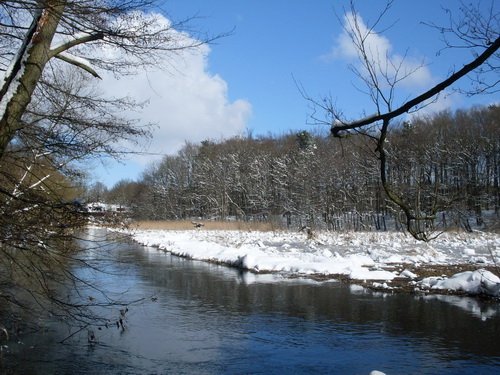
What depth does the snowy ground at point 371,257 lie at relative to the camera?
15750 mm

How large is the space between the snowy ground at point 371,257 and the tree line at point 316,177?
9.96 m

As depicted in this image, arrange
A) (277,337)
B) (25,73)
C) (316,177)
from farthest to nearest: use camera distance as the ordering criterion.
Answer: (316,177) < (277,337) < (25,73)

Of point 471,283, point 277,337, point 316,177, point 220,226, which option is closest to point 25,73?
point 277,337

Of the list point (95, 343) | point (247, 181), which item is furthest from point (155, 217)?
point (95, 343)

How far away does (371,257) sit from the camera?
21922 millimetres

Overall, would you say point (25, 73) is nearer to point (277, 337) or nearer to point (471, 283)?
point (277, 337)

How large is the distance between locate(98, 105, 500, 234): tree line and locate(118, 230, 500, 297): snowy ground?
9963 mm

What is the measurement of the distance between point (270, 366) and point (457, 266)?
12997mm

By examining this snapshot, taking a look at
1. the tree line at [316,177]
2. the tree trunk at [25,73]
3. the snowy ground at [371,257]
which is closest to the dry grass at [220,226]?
the tree line at [316,177]

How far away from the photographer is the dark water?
843 cm

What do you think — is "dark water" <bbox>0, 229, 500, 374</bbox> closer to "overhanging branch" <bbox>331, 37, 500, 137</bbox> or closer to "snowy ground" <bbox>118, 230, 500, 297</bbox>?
"snowy ground" <bbox>118, 230, 500, 297</bbox>

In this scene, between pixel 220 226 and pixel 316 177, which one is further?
pixel 316 177

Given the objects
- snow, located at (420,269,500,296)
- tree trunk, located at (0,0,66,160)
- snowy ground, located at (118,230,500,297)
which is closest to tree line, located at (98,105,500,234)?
snowy ground, located at (118,230,500,297)

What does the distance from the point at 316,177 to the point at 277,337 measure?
47.7 metres
